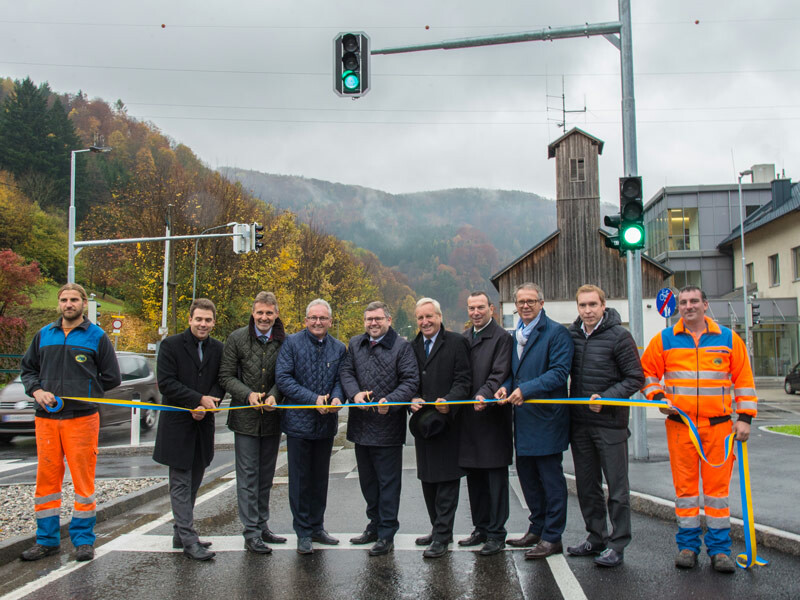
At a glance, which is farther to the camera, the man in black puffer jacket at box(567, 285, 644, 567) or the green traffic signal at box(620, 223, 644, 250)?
the green traffic signal at box(620, 223, 644, 250)

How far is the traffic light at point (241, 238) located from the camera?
74.5 feet

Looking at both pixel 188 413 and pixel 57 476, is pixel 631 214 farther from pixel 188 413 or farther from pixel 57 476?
pixel 57 476

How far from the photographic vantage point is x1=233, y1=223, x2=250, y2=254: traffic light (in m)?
22.7

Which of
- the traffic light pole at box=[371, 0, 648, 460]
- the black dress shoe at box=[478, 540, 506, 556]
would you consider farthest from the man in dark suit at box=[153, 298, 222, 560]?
the traffic light pole at box=[371, 0, 648, 460]

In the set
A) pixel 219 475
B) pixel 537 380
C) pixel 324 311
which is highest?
pixel 324 311

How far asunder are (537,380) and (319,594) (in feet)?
7.87

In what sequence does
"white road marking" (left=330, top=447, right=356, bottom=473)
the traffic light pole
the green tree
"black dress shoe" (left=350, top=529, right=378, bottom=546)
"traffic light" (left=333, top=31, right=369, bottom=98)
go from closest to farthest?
"black dress shoe" (left=350, top=529, right=378, bottom=546) → the traffic light pole → "traffic light" (left=333, top=31, right=369, bottom=98) → "white road marking" (left=330, top=447, right=356, bottom=473) → the green tree

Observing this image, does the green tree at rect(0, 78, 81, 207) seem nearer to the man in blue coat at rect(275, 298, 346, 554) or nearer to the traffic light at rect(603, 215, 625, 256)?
the traffic light at rect(603, 215, 625, 256)

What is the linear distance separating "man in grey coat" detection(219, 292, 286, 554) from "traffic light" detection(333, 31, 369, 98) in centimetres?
456

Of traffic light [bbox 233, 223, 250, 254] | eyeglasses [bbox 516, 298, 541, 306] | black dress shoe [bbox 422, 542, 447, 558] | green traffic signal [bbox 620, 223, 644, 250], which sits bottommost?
black dress shoe [bbox 422, 542, 447, 558]

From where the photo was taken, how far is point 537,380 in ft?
18.6

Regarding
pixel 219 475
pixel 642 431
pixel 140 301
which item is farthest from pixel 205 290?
pixel 642 431

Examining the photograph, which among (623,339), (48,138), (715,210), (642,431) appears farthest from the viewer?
(48,138)

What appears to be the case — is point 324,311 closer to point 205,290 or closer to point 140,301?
point 205,290
